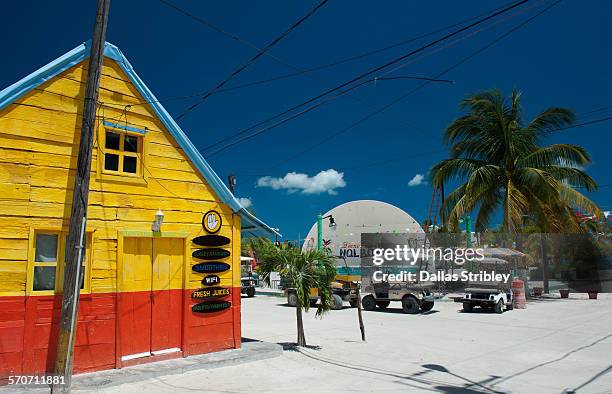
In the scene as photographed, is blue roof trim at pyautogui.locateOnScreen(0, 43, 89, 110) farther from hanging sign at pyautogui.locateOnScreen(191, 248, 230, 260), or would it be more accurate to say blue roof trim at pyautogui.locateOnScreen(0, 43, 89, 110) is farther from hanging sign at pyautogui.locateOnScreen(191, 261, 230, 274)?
hanging sign at pyautogui.locateOnScreen(191, 261, 230, 274)

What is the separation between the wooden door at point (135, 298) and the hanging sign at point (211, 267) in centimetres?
99

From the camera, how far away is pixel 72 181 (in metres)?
8.41

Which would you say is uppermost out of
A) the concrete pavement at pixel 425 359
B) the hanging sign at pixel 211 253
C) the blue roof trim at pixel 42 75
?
the blue roof trim at pixel 42 75

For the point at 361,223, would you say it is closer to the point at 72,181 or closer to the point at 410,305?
the point at 410,305

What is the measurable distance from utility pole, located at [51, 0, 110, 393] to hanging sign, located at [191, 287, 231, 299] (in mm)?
2963

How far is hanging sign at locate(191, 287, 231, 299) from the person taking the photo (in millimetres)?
10008

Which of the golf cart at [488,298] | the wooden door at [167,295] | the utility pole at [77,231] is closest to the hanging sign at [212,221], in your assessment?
the wooden door at [167,295]

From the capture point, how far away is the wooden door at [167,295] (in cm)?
940

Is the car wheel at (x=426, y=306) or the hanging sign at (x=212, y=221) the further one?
the car wheel at (x=426, y=306)

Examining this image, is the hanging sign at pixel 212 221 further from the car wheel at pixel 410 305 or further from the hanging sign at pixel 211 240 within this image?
the car wheel at pixel 410 305

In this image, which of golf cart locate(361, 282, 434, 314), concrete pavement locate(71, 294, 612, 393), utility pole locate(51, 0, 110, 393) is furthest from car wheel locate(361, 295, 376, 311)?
utility pole locate(51, 0, 110, 393)

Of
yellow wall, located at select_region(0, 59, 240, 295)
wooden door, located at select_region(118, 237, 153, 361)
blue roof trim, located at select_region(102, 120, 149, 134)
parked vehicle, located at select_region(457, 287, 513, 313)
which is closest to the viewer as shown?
yellow wall, located at select_region(0, 59, 240, 295)

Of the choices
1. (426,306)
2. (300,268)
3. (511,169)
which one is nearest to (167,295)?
(300,268)

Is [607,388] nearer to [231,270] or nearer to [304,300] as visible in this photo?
[304,300]
